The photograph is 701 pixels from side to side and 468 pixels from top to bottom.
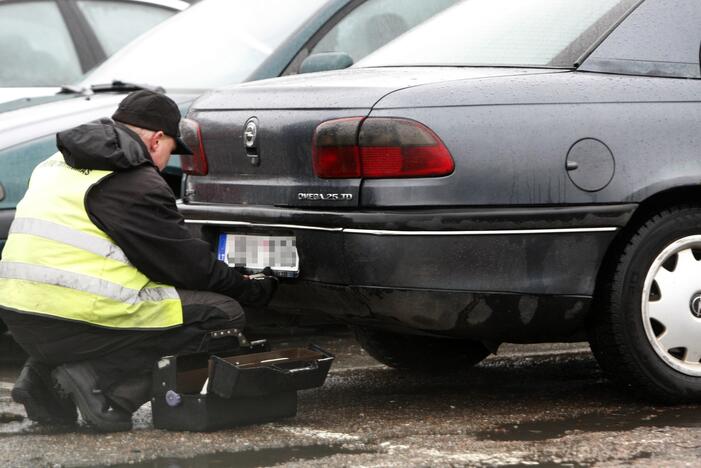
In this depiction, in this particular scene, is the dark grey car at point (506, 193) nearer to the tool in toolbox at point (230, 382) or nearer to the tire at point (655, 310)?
the tire at point (655, 310)

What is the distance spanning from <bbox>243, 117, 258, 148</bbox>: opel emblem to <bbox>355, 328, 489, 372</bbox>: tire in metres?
1.04

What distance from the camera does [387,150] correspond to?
15.5 feet

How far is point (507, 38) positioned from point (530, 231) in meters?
0.90

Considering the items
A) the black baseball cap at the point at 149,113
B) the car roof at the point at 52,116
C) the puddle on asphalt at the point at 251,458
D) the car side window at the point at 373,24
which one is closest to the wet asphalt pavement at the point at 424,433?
the puddle on asphalt at the point at 251,458

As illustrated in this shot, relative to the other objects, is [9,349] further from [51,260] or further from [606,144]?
[606,144]

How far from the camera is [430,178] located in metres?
4.69

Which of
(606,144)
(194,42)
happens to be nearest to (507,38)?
(606,144)

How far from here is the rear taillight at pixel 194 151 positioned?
538cm

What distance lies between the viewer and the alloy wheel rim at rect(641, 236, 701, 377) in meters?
4.93

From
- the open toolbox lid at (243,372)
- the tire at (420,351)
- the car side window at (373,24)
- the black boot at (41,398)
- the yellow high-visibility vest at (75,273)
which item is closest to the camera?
the open toolbox lid at (243,372)

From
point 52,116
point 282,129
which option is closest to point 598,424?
point 282,129

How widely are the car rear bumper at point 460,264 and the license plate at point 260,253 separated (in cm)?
7

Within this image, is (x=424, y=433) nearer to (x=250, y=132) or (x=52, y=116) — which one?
(x=250, y=132)

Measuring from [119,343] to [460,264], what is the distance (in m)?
1.13
